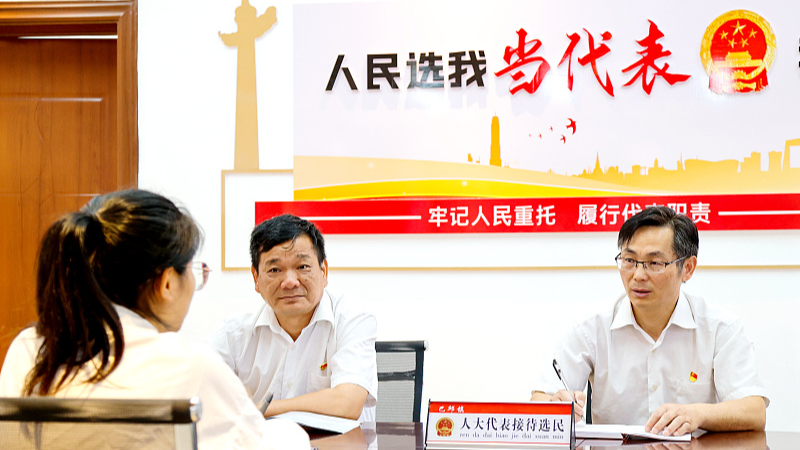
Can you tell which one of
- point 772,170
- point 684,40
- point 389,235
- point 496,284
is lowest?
point 496,284

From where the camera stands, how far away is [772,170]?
3154 millimetres

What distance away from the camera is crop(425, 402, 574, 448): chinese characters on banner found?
1.75 m

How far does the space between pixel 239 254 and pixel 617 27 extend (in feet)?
6.35

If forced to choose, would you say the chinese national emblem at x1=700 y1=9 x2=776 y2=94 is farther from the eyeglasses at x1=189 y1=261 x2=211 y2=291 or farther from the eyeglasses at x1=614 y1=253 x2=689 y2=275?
the eyeglasses at x1=189 y1=261 x2=211 y2=291

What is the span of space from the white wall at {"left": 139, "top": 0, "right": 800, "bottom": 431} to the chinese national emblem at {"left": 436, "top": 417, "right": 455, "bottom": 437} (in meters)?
1.55

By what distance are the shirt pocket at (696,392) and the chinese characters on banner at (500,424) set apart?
854 mm

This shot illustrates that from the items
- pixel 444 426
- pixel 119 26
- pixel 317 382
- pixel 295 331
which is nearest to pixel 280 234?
pixel 295 331

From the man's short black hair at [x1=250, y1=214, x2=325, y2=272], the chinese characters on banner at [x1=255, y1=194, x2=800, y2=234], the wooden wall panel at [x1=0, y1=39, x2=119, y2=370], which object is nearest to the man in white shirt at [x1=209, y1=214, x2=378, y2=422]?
the man's short black hair at [x1=250, y1=214, x2=325, y2=272]

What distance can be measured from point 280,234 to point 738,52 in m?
2.07

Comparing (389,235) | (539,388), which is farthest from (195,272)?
(389,235)

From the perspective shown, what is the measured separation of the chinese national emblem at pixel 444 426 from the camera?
1.81 metres

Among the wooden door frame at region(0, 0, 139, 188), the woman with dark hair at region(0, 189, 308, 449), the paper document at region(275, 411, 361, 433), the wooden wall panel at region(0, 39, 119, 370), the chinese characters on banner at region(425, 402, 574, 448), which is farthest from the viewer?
the wooden wall panel at region(0, 39, 119, 370)

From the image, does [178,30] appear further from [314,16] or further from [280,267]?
[280,267]

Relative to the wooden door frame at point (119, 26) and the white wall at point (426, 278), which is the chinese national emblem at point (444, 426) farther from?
the wooden door frame at point (119, 26)
